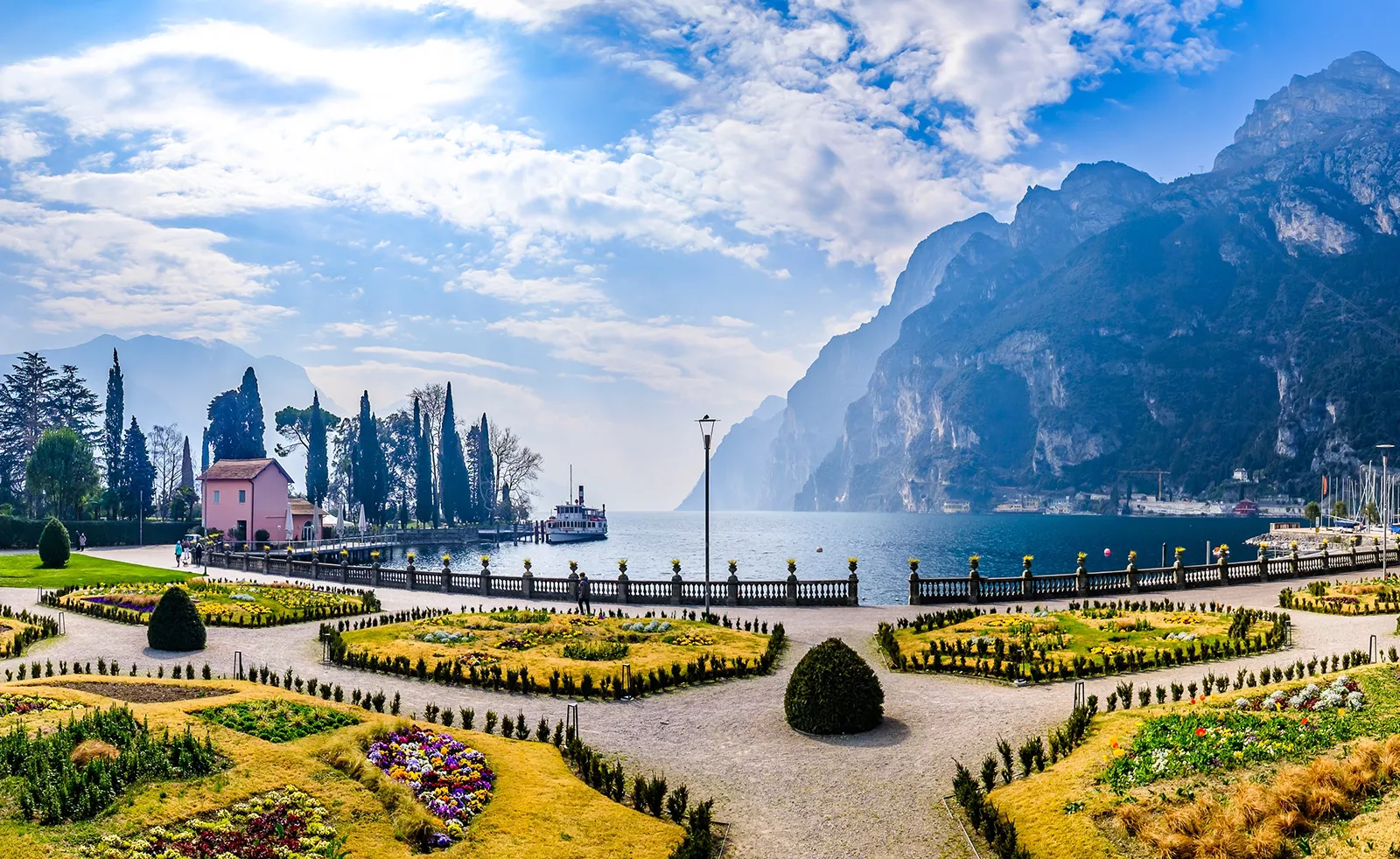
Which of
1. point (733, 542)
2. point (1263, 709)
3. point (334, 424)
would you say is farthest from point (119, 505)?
point (1263, 709)

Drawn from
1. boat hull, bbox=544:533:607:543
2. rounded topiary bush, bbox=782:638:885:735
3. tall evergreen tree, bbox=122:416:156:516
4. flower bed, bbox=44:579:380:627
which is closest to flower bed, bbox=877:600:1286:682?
rounded topiary bush, bbox=782:638:885:735

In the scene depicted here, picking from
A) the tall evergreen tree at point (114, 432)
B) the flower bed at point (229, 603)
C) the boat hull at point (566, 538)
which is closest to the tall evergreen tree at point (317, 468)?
the tall evergreen tree at point (114, 432)

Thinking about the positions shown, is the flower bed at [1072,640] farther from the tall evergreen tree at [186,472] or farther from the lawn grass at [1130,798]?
the tall evergreen tree at [186,472]

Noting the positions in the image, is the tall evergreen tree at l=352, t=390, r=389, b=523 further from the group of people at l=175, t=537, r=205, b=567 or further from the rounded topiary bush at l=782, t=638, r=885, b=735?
the rounded topiary bush at l=782, t=638, r=885, b=735

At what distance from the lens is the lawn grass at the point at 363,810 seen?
11352 millimetres

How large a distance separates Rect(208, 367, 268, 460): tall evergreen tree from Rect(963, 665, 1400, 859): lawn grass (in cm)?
10982

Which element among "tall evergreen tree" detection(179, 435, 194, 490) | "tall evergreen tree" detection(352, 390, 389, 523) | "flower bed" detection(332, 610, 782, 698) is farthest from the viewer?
"tall evergreen tree" detection(179, 435, 194, 490)

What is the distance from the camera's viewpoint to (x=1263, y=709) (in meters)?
16.3

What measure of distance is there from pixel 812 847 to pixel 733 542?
15736 cm

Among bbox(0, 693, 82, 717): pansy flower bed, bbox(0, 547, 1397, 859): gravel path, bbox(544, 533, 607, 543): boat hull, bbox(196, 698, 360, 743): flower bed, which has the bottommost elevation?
bbox(544, 533, 607, 543): boat hull

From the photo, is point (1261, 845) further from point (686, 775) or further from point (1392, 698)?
point (686, 775)

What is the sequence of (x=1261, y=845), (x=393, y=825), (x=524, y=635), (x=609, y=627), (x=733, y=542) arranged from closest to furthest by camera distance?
(x=1261, y=845) → (x=393, y=825) → (x=524, y=635) → (x=609, y=627) → (x=733, y=542)

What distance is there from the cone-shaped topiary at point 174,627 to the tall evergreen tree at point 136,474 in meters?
81.0

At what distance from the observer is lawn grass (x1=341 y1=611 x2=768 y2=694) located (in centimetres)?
2533
